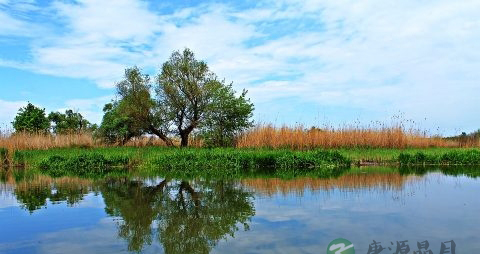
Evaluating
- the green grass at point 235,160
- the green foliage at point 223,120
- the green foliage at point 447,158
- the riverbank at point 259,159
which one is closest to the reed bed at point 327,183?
the green grass at point 235,160

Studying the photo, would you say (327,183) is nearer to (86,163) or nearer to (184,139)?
(86,163)

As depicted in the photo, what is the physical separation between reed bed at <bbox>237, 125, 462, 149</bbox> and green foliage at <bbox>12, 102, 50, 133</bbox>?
18558mm

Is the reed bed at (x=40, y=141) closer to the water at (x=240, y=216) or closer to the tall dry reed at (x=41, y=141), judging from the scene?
the tall dry reed at (x=41, y=141)

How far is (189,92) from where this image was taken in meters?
25.4

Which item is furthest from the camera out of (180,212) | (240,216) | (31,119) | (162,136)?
(31,119)

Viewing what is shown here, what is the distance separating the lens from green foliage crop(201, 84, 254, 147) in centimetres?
2506

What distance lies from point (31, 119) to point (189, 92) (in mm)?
14496

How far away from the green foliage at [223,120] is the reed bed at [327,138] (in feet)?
9.61

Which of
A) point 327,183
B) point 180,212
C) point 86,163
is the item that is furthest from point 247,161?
point 180,212

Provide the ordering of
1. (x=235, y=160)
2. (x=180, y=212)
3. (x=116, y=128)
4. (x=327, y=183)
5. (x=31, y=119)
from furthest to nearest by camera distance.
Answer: (x=31, y=119)
(x=116, y=128)
(x=235, y=160)
(x=327, y=183)
(x=180, y=212)

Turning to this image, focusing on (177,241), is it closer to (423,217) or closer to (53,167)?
(423,217)

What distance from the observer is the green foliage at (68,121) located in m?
35.2

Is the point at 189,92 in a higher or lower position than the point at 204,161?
higher

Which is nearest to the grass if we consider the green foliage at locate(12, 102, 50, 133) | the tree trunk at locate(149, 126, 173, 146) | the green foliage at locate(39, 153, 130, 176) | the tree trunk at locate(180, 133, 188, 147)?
the green foliage at locate(39, 153, 130, 176)
